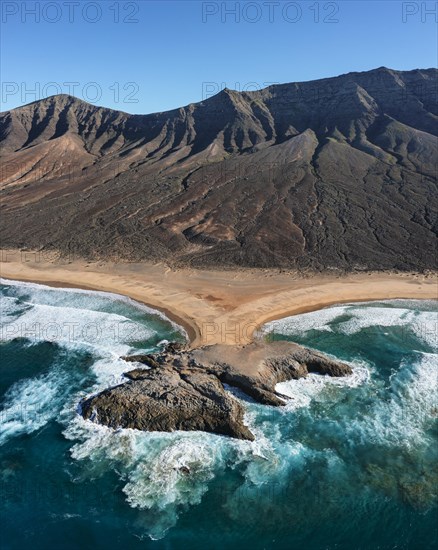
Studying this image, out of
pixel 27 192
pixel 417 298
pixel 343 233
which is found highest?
pixel 27 192

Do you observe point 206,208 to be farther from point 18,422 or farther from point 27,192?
point 18,422

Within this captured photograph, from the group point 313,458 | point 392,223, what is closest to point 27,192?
point 392,223

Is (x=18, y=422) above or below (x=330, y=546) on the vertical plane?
above

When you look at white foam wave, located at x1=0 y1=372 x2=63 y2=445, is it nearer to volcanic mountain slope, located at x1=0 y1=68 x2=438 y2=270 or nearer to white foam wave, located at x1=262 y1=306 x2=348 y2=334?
white foam wave, located at x1=262 y1=306 x2=348 y2=334

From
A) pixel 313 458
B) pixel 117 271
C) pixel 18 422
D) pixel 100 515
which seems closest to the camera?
pixel 100 515

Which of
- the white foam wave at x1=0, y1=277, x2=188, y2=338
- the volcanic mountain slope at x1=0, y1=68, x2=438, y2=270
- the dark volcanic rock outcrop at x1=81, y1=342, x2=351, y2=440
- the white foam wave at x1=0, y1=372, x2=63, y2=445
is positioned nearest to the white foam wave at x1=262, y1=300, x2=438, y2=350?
the dark volcanic rock outcrop at x1=81, y1=342, x2=351, y2=440

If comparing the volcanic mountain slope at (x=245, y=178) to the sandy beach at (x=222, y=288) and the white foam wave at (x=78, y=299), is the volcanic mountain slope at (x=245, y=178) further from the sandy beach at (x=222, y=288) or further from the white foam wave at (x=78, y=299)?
the white foam wave at (x=78, y=299)
